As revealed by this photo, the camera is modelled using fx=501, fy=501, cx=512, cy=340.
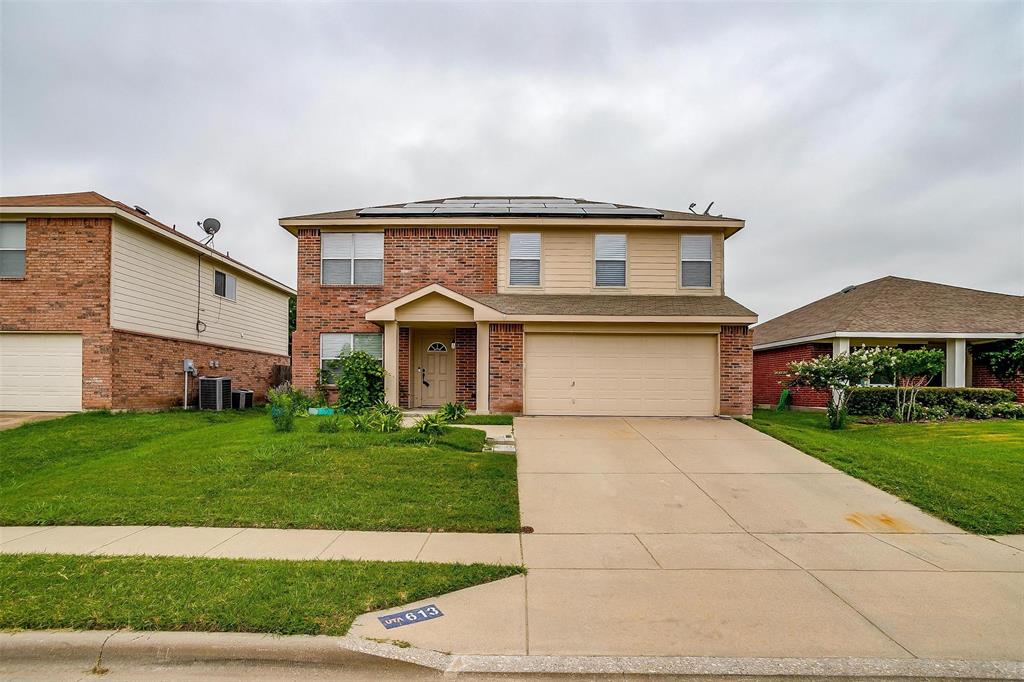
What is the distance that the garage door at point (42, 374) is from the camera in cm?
1256

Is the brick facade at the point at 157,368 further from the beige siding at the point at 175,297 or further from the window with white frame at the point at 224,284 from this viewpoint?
the window with white frame at the point at 224,284

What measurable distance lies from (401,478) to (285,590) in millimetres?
3070

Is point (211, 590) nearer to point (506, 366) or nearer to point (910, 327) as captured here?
point (506, 366)

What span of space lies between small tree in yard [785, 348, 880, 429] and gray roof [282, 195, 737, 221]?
452cm

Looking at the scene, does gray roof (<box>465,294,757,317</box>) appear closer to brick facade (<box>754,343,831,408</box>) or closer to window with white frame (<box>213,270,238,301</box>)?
brick facade (<box>754,343,831,408</box>)

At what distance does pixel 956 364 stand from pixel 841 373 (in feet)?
23.1

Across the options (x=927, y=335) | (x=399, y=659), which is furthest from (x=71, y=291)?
(x=927, y=335)

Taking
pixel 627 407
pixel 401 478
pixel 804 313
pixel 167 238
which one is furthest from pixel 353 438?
pixel 804 313

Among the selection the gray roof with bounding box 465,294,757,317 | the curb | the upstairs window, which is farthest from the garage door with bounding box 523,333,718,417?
the curb

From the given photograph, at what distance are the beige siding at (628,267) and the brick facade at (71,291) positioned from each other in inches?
399

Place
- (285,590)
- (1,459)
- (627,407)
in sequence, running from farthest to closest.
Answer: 1. (627,407)
2. (1,459)
3. (285,590)

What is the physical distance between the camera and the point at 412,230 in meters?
14.0

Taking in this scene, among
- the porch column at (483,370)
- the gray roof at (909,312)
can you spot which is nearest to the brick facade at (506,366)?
the porch column at (483,370)

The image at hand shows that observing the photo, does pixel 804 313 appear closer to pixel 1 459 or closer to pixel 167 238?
pixel 167 238
